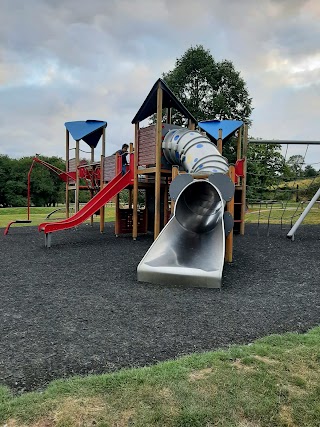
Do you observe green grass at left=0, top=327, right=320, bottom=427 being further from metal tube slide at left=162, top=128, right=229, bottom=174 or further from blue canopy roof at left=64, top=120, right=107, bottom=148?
blue canopy roof at left=64, top=120, right=107, bottom=148

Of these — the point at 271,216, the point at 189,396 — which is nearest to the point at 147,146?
the point at 189,396

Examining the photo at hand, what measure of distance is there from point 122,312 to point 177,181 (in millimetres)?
3213

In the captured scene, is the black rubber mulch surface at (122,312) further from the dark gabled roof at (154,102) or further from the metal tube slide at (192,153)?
the dark gabled roof at (154,102)

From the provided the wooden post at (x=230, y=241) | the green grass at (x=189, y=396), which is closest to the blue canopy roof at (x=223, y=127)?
the wooden post at (x=230, y=241)

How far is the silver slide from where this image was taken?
5.39 metres

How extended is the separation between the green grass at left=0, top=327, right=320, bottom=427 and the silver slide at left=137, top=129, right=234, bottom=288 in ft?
8.21

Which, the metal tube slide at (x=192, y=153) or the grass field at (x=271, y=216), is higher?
the metal tube slide at (x=192, y=153)

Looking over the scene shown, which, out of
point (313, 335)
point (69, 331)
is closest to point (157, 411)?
point (69, 331)

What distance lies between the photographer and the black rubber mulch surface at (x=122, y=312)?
9.72ft

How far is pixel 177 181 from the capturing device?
6.71 metres

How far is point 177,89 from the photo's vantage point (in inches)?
1217

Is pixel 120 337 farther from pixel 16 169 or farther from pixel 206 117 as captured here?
pixel 16 169

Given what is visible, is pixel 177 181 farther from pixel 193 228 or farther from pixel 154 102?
pixel 154 102

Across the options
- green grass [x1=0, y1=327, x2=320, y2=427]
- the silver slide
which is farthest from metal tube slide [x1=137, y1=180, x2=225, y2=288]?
green grass [x1=0, y1=327, x2=320, y2=427]
